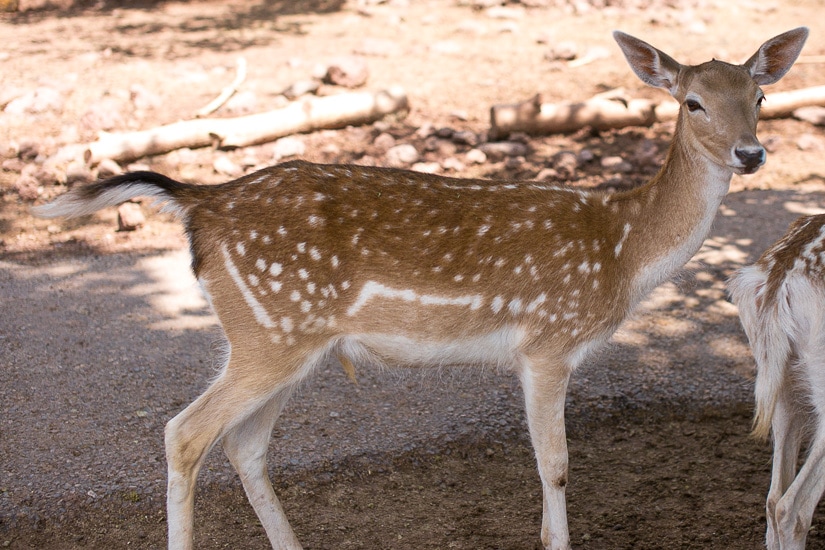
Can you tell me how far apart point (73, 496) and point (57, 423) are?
0.69 metres

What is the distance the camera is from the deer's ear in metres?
4.42

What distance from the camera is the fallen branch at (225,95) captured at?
33.3 feet

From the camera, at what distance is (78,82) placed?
11.1 m

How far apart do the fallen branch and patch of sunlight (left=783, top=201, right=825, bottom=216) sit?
6.04 metres

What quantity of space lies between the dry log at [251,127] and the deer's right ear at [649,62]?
18.7 feet

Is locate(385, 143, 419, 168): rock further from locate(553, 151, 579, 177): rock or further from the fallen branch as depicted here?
the fallen branch

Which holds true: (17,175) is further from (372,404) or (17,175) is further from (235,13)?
(235,13)

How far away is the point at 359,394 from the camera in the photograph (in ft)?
18.3

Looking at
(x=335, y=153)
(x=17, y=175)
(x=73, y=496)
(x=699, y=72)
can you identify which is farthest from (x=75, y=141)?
(x=699, y=72)

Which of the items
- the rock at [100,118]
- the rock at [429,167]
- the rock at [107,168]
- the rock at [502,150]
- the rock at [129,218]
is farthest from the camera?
the rock at [100,118]

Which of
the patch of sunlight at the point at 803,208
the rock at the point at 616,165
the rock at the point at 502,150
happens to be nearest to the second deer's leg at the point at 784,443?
the patch of sunlight at the point at 803,208

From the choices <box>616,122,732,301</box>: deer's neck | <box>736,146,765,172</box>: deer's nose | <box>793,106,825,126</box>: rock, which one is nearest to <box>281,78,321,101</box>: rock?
<box>793,106,825,126</box>: rock

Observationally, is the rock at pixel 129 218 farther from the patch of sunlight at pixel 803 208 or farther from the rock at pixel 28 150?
the patch of sunlight at pixel 803 208

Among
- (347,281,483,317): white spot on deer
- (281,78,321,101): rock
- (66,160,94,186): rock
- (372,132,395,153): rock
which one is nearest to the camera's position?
(347,281,483,317): white spot on deer
